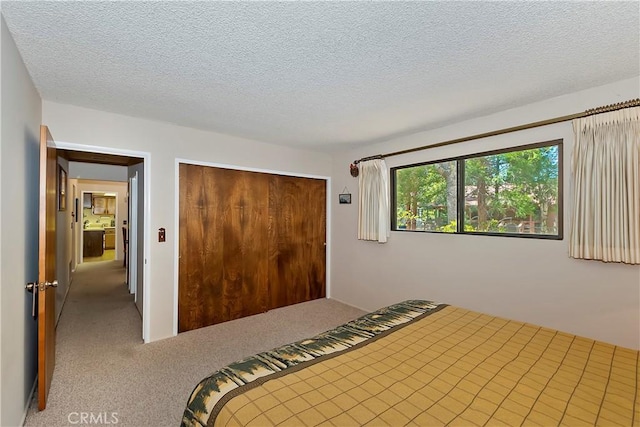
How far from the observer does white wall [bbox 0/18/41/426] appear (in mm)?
1479

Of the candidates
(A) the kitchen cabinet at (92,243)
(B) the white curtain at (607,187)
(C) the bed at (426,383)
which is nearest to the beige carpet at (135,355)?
(C) the bed at (426,383)

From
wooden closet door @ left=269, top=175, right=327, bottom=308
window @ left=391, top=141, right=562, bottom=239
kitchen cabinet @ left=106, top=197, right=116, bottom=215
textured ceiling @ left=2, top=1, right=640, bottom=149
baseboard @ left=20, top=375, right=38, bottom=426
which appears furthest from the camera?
kitchen cabinet @ left=106, top=197, right=116, bottom=215

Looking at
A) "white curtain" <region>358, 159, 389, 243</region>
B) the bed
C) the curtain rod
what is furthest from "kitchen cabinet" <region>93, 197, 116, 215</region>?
the bed

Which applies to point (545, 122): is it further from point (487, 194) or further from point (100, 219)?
point (100, 219)

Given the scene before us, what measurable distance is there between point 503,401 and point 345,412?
0.64 m

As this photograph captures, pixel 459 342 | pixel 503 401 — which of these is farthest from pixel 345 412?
pixel 459 342

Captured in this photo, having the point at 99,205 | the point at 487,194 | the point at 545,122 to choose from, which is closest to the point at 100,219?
the point at 99,205

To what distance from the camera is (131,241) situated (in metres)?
4.79

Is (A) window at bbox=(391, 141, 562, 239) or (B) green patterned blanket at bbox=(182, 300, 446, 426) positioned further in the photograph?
(A) window at bbox=(391, 141, 562, 239)

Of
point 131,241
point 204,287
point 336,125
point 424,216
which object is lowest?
point 204,287

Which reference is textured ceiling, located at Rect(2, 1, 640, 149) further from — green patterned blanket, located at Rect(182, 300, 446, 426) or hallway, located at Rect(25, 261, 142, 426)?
hallway, located at Rect(25, 261, 142, 426)

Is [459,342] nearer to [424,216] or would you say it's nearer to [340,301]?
[424,216]

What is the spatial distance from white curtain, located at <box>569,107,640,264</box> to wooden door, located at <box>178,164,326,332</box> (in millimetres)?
3207

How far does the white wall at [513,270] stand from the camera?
2.14 metres
